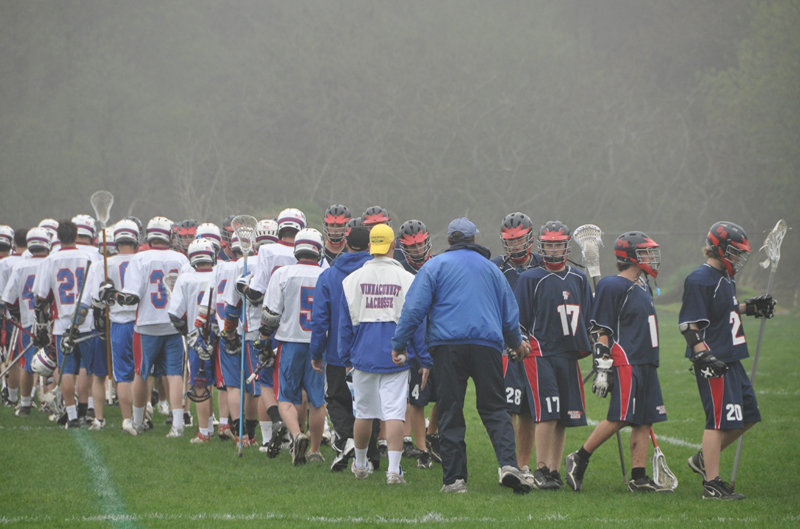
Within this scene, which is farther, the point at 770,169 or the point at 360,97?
the point at 360,97

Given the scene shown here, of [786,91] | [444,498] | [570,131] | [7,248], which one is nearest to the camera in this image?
[444,498]

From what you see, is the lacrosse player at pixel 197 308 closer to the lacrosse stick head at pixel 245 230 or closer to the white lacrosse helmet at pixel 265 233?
the white lacrosse helmet at pixel 265 233

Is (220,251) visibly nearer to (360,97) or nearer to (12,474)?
(12,474)

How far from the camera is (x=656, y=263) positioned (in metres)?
7.01

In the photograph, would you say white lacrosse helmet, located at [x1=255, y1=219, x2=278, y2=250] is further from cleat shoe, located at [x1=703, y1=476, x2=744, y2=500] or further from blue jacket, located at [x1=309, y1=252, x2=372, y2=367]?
cleat shoe, located at [x1=703, y1=476, x2=744, y2=500]

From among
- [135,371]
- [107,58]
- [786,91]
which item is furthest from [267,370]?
[107,58]

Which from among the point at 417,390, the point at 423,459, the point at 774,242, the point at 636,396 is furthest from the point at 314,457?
the point at 774,242

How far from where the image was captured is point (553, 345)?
700 cm

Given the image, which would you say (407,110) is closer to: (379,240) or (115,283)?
(115,283)

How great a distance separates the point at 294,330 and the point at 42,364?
408 centimetres

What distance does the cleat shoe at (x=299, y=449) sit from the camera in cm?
790

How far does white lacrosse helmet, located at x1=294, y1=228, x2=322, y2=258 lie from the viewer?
8.13 m

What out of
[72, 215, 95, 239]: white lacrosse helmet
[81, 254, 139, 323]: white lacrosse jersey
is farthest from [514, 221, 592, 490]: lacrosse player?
[72, 215, 95, 239]: white lacrosse helmet

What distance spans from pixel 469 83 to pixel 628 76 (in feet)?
32.3
